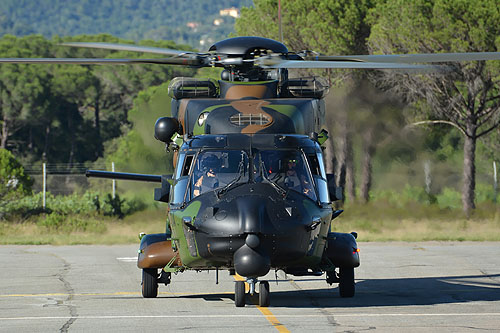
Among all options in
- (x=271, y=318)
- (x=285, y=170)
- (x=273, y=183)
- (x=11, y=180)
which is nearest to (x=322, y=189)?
(x=285, y=170)

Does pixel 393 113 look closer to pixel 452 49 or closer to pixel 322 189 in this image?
pixel 452 49

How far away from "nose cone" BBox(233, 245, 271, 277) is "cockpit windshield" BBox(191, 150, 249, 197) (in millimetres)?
1225

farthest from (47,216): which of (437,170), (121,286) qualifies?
(121,286)

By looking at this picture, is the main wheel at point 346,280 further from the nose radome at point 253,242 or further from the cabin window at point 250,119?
the nose radome at point 253,242

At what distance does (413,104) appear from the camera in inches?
1357

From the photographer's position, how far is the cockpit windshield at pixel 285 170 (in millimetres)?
12977

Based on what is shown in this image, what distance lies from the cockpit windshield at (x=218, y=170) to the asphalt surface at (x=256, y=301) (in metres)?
1.70

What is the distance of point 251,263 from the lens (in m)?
11.9

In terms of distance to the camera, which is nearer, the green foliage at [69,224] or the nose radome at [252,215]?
the nose radome at [252,215]

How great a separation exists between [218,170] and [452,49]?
20216 millimetres

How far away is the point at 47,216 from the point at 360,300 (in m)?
21.9

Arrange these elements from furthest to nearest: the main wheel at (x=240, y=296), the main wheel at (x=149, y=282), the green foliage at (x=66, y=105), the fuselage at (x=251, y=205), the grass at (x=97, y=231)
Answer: the green foliage at (x=66, y=105) < the grass at (x=97, y=231) < the main wheel at (x=149, y=282) < the main wheel at (x=240, y=296) < the fuselage at (x=251, y=205)

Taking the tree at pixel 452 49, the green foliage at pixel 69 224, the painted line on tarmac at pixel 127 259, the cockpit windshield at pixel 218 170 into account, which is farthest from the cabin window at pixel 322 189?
the green foliage at pixel 69 224

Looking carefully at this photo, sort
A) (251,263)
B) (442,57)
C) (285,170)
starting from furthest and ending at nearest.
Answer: (285,170) < (442,57) < (251,263)
